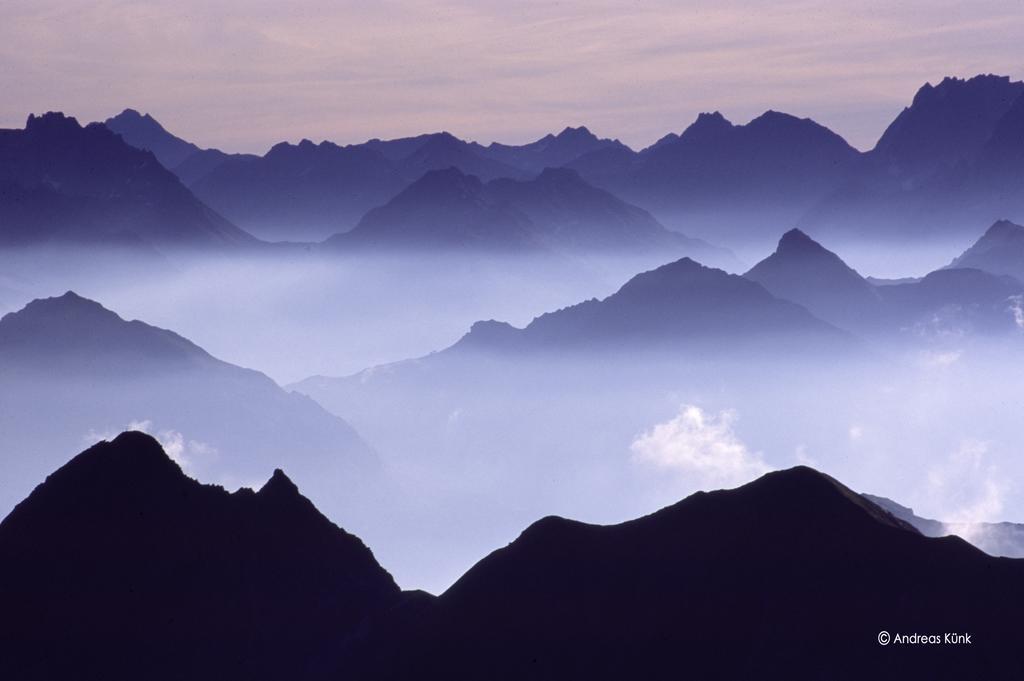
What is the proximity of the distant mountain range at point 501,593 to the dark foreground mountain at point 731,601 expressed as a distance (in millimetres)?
121

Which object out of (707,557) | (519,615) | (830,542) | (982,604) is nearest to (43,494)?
(519,615)

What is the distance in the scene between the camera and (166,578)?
92125mm

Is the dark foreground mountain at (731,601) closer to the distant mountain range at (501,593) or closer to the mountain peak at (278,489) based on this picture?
the distant mountain range at (501,593)

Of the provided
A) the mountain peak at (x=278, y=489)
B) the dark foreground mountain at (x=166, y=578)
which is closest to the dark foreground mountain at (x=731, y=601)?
the dark foreground mountain at (x=166, y=578)

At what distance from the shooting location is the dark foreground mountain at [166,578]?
289 feet

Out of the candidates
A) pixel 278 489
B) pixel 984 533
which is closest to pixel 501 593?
pixel 278 489

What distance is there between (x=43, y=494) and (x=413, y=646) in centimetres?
3184

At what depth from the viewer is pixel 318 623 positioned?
92.4 metres

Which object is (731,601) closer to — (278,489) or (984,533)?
(278,489)

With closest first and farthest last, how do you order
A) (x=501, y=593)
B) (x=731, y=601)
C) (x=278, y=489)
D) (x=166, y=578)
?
1. (x=731, y=601)
2. (x=501, y=593)
3. (x=166, y=578)
4. (x=278, y=489)

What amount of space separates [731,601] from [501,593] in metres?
15.5

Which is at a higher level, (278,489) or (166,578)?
(278,489)

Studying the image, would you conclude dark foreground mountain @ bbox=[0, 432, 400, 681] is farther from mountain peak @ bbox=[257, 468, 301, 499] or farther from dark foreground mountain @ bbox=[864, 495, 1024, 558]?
dark foreground mountain @ bbox=[864, 495, 1024, 558]

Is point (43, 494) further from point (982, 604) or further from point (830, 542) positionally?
point (982, 604)
